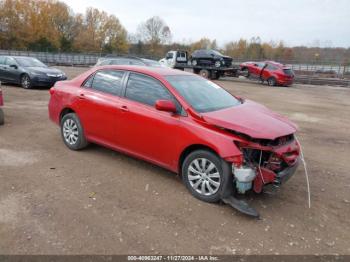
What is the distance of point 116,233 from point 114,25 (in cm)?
8537

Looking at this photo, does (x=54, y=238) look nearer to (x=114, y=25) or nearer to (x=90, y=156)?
(x=90, y=156)

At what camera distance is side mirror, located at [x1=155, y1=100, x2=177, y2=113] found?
4344mm

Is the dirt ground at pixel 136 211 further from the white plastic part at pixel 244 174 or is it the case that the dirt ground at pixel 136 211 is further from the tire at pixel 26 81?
the tire at pixel 26 81

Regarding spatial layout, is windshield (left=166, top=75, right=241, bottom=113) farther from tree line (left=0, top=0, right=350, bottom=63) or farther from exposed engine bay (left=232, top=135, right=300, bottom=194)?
tree line (left=0, top=0, right=350, bottom=63)

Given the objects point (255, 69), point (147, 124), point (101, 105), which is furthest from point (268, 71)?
point (147, 124)

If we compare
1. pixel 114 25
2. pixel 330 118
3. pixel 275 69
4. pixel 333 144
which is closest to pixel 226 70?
pixel 275 69

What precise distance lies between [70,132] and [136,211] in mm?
2630

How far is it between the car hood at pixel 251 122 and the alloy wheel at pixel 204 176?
54 centimetres

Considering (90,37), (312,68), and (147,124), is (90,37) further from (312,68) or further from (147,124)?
(147,124)

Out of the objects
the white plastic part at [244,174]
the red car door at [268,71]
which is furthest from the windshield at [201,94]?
the red car door at [268,71]

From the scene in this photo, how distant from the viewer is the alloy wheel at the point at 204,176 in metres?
4.12

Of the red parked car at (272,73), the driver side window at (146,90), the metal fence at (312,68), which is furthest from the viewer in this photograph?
the metal fence at (312,68)

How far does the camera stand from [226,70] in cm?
2484

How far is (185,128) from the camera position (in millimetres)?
4332
